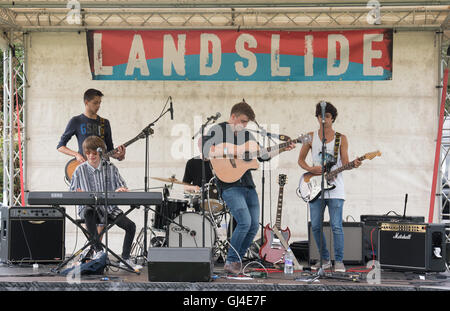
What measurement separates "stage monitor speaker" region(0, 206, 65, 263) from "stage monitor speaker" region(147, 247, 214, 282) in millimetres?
1757

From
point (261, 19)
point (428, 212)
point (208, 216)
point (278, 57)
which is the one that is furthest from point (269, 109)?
point (428, 212)

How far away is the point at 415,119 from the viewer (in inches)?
321

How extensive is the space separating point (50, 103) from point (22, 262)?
2748 mm

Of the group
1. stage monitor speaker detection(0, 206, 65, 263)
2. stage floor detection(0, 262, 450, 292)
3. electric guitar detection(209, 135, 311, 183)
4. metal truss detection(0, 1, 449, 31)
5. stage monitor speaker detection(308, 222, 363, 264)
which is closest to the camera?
stage floor detection(0, 262, 450, 292)

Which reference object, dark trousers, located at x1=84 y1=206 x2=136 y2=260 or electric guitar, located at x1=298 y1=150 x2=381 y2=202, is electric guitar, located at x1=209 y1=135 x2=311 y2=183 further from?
dark trousers, located at x1=84 y1=206 x2=136 y2=260

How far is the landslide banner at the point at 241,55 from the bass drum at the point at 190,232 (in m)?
2.15

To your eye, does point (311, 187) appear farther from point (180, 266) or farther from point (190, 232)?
point (180, 266)

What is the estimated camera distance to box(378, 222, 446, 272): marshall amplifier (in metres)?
5.93

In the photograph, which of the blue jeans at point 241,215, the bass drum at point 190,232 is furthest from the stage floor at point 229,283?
the bass drum at point 190,232

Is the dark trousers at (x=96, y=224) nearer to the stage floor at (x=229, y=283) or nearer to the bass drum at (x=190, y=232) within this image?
the stage floor at (x=229, y=283)

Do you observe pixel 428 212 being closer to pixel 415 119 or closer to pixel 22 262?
pixel 415 119

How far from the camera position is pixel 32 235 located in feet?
21.2

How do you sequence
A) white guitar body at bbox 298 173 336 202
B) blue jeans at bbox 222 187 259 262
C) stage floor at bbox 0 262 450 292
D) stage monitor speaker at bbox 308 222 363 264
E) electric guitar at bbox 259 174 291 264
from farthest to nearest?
electric guitar at bbox 259 174 291 264 < stage monitor speaker at bbox 308 222 363 264 < white guitar body at bbox 298 173 336 202 < blue jeans at bbox 222 187 259 262 < stage floor at bbox 0 262 450 292

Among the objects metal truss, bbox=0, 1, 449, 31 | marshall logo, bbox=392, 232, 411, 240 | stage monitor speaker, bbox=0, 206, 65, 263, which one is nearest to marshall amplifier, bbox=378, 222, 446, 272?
marshall logo, bbox=392, 232, 411, 240
